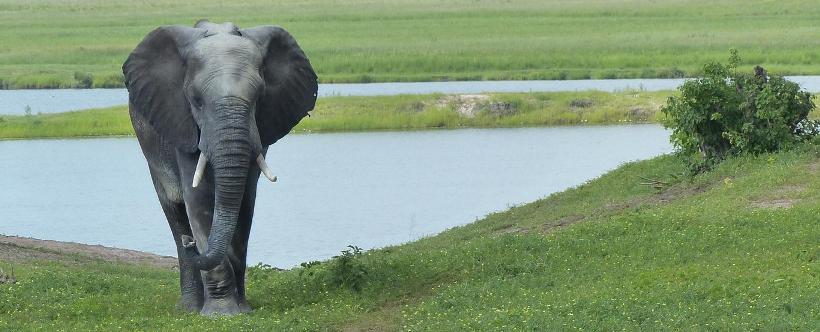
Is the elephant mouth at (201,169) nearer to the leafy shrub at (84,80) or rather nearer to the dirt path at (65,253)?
the dirt path at (65,253)

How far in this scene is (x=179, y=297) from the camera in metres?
16.1

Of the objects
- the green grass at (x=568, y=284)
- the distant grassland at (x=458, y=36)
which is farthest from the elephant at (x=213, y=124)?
the distant grassland at (x=458, y=36)

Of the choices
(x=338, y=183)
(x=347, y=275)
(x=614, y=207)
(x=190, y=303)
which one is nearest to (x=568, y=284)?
(x=347, y=275)

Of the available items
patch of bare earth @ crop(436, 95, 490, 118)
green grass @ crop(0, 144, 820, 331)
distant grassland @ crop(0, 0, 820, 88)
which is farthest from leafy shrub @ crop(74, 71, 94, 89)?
green grass @ crop(0, 144, 820, 331)

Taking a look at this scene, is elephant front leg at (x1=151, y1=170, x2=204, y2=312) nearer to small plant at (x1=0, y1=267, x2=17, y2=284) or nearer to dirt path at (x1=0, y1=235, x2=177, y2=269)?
small plant at (x1=0, y1=267, x2=17, y2=284)

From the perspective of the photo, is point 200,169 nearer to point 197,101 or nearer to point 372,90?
point 197,101

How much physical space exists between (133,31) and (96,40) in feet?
13.1

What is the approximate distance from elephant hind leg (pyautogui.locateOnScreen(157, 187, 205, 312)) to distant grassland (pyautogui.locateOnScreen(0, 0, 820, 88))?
129 feet

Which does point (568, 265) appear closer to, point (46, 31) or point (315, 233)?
point (315, 233)

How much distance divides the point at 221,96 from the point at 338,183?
62.0 ft

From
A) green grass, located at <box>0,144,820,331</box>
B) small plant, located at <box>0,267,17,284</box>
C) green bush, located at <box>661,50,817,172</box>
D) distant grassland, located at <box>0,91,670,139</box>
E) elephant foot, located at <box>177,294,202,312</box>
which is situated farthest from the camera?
distant grassland, located at <box>0,91,670,139</box>

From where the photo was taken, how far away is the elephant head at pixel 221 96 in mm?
13438

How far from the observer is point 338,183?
3247 cm

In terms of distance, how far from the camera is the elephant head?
44.1ft
